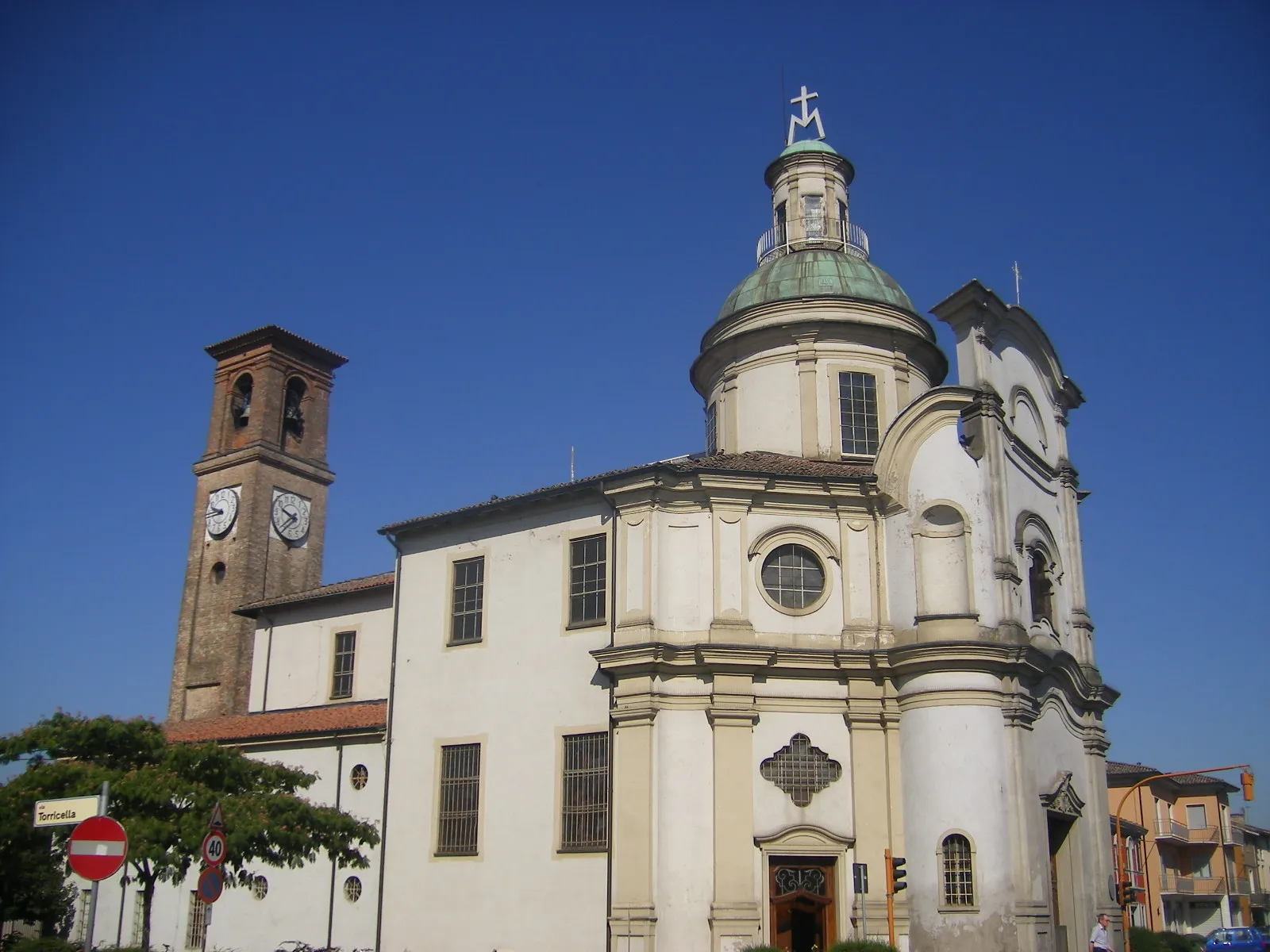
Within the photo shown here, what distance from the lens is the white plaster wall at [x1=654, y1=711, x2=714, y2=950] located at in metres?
22.3

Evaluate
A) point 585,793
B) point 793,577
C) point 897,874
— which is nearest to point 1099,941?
point 897,874

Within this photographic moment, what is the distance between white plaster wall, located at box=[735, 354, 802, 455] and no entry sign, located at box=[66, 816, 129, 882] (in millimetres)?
19739

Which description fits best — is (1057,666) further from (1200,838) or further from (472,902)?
(1200,838)

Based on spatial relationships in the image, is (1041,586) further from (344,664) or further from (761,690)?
(344,664)

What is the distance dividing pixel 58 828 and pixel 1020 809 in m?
17.6

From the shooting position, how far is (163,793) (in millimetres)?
20359

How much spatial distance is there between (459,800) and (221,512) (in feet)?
66.5

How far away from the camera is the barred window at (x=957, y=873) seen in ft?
74.4

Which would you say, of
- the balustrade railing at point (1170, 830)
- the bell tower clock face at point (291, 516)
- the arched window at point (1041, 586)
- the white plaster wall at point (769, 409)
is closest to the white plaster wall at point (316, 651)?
the bell tower clock face at point (291, 516)

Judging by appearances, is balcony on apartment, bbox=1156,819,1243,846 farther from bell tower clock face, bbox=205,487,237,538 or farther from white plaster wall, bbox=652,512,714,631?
bell tower clock face, bbox=205,487,237,538

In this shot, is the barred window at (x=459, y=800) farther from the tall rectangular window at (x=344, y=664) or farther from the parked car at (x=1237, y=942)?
the parked car at (x=1237, y=942)

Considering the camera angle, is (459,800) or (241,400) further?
(241,400)

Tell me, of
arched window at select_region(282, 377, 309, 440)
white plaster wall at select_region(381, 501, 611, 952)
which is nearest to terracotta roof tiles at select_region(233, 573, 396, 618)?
white plaster wall at select_region(381, 501, 611, 952)

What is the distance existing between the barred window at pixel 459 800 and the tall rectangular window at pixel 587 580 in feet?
12.4
